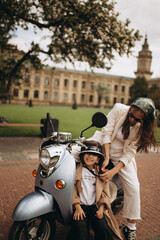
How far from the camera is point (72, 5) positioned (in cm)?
877

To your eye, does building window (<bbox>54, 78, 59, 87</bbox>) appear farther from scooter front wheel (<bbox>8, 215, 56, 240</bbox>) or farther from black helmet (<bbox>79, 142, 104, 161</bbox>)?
scooter front wheel (<bbox>8, 215, 56, 240</bbox>)

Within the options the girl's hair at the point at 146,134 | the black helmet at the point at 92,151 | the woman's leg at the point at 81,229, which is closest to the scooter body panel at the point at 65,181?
the woman's leg at the point at 81,229

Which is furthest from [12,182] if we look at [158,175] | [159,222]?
[158,175]

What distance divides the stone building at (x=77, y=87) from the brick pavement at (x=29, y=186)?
1930 inches

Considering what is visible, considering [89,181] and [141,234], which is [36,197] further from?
[141,234]

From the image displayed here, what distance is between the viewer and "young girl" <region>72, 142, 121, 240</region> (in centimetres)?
228

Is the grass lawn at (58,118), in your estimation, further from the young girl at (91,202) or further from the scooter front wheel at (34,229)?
the scooter front wheel at (34,229)

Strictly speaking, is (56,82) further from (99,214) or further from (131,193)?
(99,214)

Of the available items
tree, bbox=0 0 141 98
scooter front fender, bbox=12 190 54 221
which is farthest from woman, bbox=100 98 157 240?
tree, bbox=0 0 141 98

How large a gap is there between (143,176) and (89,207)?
10.8 ft

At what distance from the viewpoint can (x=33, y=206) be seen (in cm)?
201

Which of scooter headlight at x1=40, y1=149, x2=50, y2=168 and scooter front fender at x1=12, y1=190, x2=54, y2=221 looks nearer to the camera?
scooter front fender at x1=12, y1=190, x2=54, y2=221

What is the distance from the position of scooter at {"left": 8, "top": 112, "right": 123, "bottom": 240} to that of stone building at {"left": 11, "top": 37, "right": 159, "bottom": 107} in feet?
176

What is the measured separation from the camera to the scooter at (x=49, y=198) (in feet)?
6.70
